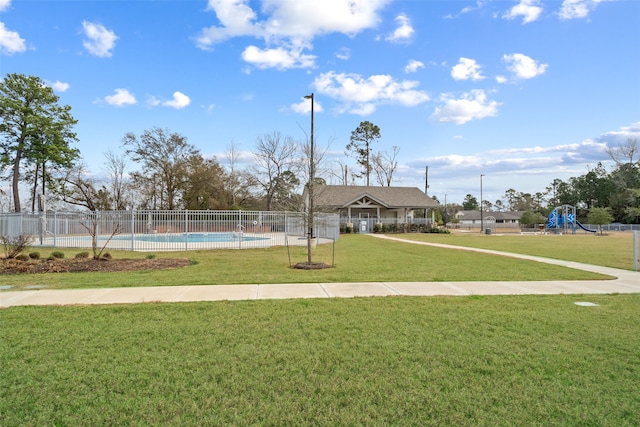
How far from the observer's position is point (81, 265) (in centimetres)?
1241

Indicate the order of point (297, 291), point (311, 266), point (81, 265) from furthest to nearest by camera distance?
point (311, 266)
point (81, 265)
point (297, 291)

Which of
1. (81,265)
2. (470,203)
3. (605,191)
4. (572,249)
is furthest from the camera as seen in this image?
(470,203)

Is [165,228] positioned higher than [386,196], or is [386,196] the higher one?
[386,196]

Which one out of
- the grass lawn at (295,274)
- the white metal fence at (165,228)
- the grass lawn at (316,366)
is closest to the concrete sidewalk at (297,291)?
the grass lawn at (295,274)

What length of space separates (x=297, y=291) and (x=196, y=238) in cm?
1408

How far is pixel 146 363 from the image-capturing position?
440 centimetres

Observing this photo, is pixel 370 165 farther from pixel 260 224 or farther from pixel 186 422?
pixel 186 422

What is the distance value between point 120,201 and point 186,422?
50285 mm

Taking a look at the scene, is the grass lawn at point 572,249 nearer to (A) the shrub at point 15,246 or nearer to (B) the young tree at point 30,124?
(A) the shrub at point 15,246

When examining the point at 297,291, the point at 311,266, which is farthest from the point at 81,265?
the point at 297,291

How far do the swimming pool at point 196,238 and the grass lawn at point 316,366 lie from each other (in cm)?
1381

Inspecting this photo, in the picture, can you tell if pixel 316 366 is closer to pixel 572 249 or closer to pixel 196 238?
pixel 196 238

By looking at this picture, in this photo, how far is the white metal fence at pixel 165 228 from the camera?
20109mm

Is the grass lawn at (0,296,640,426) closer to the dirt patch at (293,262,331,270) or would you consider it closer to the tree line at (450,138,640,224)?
the dirt patch at (293,262,331,270)
